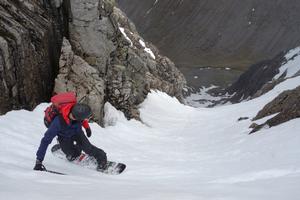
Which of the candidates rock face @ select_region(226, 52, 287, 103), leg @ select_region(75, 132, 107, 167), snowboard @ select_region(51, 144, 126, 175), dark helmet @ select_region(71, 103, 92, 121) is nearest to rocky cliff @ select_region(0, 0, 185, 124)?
snowboard @ select_region(51, 144, 126, 175)

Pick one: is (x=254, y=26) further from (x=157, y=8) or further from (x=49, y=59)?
(x=49, y=59)

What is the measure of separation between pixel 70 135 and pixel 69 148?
541 millimetres

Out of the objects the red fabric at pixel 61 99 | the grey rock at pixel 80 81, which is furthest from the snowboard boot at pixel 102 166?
the grey rock at pixel 80 81

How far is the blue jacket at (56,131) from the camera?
9578 millimetres

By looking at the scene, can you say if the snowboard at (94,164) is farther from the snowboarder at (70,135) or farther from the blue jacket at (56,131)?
the blue jacket at (56,131)

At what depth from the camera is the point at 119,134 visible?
20.2 metres

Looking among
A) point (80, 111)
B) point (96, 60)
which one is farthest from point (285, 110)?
point (80, 111)

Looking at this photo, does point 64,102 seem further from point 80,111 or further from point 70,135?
point 70,135

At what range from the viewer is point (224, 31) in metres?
160

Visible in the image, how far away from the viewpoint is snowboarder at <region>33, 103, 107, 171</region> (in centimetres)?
965

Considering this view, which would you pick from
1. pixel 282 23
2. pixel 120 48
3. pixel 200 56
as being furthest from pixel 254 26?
pixel 120 48

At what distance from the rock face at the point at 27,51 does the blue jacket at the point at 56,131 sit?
4606mm

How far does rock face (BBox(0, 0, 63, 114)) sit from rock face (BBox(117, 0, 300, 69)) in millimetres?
121509

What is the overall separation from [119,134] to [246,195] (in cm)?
1327
